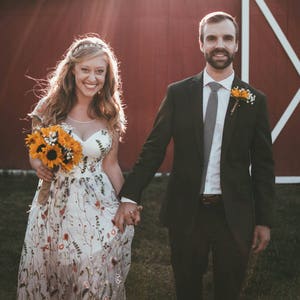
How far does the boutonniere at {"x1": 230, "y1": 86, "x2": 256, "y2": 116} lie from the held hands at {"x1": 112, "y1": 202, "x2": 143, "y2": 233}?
781 millimetres

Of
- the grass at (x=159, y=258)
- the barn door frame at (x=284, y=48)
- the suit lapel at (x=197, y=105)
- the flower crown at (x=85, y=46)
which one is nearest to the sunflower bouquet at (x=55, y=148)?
the flower crown at (x=85, y=46)

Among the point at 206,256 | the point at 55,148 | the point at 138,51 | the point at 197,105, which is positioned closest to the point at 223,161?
the point at 197,105

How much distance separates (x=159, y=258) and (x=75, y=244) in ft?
6.64

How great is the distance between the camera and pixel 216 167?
2.97 m

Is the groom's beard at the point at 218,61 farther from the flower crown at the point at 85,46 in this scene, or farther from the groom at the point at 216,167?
the flower crown at the point at 85,46

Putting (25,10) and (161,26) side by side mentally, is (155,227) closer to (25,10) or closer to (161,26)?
(161,26)

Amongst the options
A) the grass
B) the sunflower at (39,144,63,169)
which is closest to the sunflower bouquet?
the sunflower at (39,144,63,169)

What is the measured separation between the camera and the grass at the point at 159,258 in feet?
13.9

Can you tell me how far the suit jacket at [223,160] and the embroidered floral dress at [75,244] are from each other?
0.74 feet

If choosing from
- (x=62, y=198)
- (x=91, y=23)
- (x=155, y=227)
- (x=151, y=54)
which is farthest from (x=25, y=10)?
(x=62, y=198)

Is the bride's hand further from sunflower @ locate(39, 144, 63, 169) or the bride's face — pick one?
the bride's face

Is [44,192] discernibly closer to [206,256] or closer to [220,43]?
[206,256]

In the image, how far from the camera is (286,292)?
4.20 meters

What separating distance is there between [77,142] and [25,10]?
228 inches
